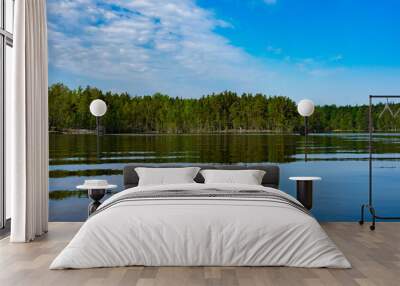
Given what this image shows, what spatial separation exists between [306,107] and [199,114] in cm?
164

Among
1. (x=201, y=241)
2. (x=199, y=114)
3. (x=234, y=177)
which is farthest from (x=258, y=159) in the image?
(x=201, y=241)

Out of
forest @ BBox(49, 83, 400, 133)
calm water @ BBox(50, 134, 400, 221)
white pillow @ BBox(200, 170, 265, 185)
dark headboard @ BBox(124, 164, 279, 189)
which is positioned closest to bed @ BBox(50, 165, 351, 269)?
white pillow @ BBox(200, 170, 265, 185)

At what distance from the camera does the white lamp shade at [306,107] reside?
7.60m

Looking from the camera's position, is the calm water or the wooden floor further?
the calm water

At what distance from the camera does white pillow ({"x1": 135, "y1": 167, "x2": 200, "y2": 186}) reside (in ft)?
21.1

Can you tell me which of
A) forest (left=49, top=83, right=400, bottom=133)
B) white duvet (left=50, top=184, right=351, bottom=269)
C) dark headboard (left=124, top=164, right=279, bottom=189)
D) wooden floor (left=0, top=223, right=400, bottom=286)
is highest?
forest (left=49, top=83, right=400, bottom=133)

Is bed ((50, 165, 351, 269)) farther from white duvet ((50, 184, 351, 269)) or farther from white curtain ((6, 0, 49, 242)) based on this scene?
white curtain ((6, 0, 49, 242))

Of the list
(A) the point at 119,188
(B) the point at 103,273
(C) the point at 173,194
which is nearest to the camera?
(B) the point at 103,273

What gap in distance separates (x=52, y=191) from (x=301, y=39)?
14.1 ft

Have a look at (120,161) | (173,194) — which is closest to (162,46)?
(120,161)

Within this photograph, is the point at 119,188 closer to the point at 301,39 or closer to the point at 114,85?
the point at 114,85

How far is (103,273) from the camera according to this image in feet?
13.5

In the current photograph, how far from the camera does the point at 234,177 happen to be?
21.1ft

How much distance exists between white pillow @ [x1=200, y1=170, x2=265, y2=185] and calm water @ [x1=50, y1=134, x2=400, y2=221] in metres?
1.15
